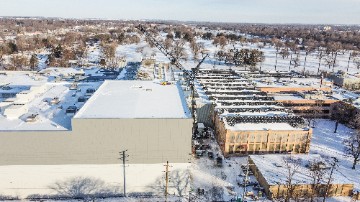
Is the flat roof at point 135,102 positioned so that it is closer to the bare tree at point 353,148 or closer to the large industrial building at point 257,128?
the large industrial building at point 257,128

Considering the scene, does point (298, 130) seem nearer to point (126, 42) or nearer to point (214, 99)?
point (214, 99)

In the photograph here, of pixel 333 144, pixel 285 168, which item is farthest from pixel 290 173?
pixel 333 144

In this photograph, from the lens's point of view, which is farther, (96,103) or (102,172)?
(96,103)

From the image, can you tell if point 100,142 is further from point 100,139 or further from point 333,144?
point 333,144

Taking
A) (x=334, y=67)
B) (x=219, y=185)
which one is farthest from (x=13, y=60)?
(x=334, y=67)

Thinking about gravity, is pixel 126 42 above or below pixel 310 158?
above

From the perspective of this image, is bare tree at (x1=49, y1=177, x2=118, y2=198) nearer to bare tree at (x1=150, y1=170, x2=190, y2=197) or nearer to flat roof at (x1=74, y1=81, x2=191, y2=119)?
bare tree at (x1=150, y1=170, x2=190, y2=197)

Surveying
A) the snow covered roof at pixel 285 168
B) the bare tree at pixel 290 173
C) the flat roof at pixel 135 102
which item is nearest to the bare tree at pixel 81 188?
the flat roof at pixel 135 102

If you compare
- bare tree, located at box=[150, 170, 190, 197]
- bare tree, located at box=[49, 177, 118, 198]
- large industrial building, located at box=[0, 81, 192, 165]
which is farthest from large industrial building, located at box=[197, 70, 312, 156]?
bare tree, located at box=[49, 177, 118, 198]
